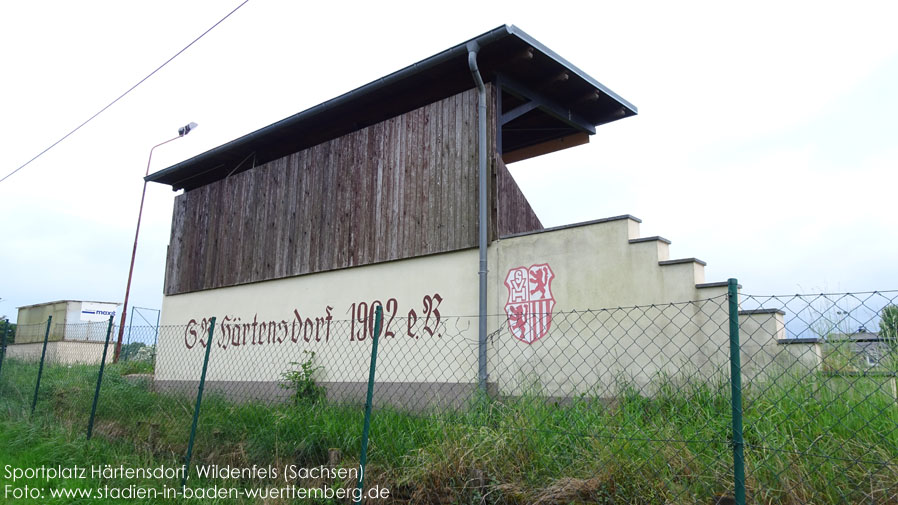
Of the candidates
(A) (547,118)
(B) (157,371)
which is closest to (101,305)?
(B) (157,371)

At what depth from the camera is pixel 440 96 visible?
954cm

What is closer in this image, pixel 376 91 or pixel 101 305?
pixel 376 91

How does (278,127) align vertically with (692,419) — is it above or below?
above

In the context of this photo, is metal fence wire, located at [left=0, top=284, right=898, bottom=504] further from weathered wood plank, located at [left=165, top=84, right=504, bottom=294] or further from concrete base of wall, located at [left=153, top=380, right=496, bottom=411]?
weathered wood plank, located at [left=165, top=84, right=504, bottom=294]

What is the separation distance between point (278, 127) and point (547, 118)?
15.9 ft

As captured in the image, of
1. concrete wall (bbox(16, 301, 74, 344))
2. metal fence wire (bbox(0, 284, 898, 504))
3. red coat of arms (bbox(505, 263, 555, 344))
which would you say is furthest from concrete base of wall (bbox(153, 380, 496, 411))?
concrete wall (bbox(16, 301, 74, 344))

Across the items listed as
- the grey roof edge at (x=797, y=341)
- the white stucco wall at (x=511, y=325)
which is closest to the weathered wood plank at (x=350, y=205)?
the white stucco wall at (x=511, y=325)

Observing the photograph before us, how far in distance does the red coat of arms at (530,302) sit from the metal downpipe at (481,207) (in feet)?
1.10

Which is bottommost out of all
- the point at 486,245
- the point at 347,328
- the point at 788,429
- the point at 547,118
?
the point at 788,429

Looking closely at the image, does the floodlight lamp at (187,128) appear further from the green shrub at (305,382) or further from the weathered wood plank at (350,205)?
the green shrub at (305,382)

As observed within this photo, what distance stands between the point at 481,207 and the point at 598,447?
4195 millimetres

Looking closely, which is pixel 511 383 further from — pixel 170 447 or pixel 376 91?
pixel 376 91

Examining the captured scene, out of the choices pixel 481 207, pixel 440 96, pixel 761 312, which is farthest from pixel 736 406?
pixel 440 96

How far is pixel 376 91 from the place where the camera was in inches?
376
